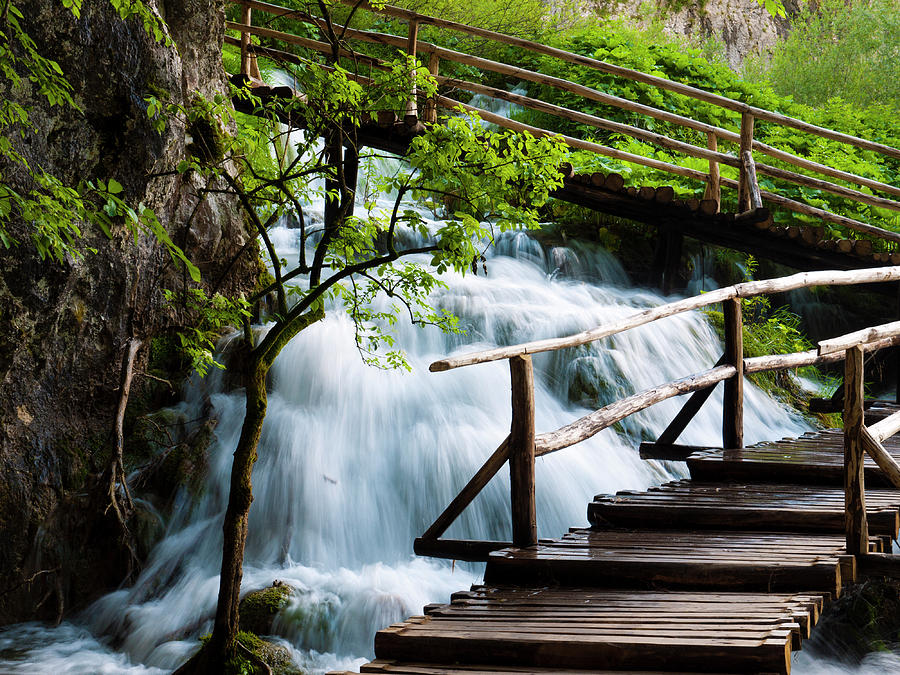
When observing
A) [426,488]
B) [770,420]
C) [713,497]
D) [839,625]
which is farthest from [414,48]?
[839,625]

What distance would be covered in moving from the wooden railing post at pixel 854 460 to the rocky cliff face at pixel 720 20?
17.0 metres

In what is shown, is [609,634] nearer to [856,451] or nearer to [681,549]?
[681,549]

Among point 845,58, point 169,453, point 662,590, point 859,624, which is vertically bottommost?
point 859,624

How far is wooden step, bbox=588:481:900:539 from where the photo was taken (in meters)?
3.82

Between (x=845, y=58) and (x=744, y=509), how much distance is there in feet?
54.6

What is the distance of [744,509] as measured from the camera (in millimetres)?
A: 3953

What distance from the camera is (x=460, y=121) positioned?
→ 4.04 meters

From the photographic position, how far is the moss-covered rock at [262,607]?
4801 millimetres

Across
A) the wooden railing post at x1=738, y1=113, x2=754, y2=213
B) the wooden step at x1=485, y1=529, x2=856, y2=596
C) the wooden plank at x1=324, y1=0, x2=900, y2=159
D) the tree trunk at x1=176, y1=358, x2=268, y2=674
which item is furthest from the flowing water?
the wooden plank at x1=324, y1=0, x2=900, y2=159

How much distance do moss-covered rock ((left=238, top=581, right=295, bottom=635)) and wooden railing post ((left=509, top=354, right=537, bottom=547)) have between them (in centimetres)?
184

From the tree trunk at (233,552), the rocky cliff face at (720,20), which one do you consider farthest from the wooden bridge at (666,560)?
the rocky cliff face at (720,20)

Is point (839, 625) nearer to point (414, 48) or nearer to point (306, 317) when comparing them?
point (306, 317)

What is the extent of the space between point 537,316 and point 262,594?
4621 mm

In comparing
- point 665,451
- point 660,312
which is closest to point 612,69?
point 665,451
